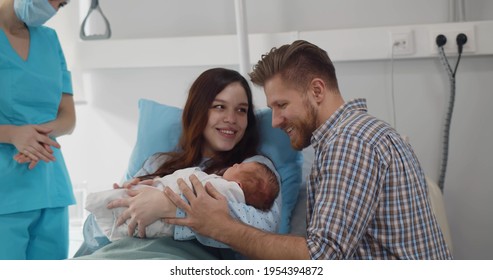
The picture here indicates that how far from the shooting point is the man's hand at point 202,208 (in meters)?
1.02

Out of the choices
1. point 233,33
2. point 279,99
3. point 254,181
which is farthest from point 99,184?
A: point 279,99

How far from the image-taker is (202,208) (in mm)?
1030

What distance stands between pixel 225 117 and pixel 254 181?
0.63 feet

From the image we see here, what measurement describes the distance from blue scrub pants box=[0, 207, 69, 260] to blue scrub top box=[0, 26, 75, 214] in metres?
0.03

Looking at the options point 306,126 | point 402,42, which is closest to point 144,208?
point 306,126

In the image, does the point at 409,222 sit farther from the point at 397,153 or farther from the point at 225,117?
the point at 225,117

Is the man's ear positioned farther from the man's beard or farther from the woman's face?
the woman's face

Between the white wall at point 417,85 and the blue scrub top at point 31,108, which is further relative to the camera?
the white wall at point 417,85

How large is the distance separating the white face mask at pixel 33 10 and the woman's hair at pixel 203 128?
0.35 m

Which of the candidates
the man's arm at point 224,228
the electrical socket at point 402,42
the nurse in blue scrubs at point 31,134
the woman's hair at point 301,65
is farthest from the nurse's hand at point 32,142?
the electrical socket at point 402,42

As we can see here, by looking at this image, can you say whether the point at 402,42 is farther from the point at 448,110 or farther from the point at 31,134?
the point at 31,134

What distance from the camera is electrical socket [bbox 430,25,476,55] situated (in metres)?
1.55

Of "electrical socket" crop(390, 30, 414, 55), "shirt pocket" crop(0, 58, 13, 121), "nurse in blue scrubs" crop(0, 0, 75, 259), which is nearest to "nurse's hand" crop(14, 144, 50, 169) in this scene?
"nurse in blue scrubs" crop(0, 0, 75, 259)

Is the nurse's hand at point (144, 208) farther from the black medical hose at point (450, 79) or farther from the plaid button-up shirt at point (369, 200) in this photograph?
the black medical hose at point (450, 79)
